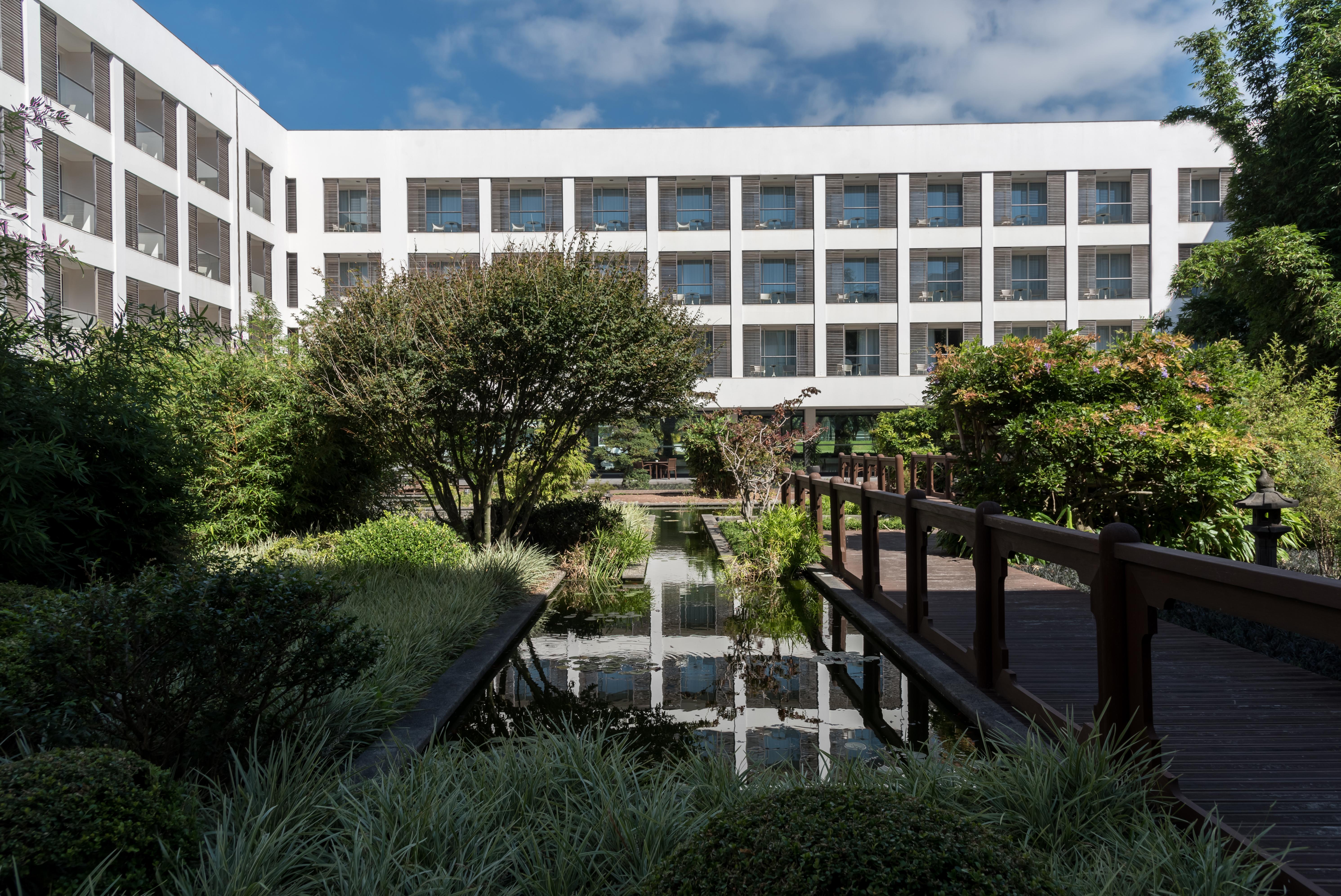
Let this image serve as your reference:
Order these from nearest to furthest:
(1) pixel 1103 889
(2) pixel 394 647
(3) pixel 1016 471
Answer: (1) pixel 1103 889
(2) pixel 394 647
(3) pixel 1016 471

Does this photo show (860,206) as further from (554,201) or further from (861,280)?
(554,201)

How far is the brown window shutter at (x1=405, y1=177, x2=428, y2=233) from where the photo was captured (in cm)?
3656

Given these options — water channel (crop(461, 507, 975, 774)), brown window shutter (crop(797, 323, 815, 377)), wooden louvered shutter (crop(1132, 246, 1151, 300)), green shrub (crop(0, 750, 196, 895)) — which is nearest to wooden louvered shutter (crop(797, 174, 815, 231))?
brown window shutter (crop(797, 323, 815, 377))

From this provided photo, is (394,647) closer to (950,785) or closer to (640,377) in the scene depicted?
(950,785)

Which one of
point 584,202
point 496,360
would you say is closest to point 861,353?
point 584,202

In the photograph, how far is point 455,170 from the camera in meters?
36.6

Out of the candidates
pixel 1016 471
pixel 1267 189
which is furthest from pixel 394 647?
pixel 1267 189

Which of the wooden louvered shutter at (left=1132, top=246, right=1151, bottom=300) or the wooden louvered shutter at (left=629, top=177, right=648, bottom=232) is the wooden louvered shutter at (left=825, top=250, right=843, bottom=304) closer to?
the wooden louvered shutter at (left=629, top=177, right=648, bottom=232)

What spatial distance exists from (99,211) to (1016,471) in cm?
2544

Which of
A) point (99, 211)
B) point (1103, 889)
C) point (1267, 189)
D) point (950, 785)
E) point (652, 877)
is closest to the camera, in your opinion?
point (652, 877)

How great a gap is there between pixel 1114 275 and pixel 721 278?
1714cm

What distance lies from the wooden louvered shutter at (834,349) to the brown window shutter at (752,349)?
2777 mm

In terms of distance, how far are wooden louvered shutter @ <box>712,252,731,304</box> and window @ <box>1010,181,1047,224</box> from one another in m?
12.4

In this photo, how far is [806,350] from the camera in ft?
121
